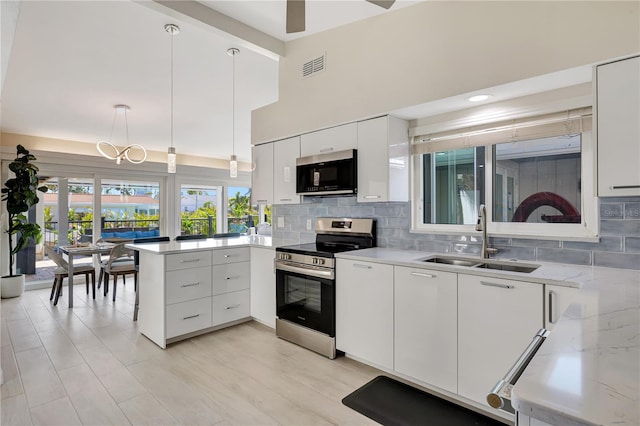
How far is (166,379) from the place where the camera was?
2.45m

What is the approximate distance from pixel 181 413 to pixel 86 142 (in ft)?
18.8

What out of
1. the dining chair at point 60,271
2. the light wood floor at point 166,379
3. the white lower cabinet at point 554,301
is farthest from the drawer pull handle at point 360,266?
the dining chair at point 60,271

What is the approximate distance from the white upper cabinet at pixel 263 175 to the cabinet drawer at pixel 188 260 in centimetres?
91

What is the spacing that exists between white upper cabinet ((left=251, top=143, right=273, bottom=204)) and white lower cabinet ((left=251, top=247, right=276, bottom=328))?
631 mm

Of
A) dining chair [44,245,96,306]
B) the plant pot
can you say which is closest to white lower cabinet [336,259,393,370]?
dining chair [44,245,96,306]

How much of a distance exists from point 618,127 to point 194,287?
130 inches

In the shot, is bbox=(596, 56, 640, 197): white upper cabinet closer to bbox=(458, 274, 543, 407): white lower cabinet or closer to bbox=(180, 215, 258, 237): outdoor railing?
bbox=(458, 274, 543, 407): white lower cabinet

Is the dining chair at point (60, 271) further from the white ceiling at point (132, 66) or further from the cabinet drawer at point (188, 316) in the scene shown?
the cabinet drawer at point (188, 316)

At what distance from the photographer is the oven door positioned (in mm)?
2777

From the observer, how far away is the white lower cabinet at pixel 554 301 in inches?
66.3

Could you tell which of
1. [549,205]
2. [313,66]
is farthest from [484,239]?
[313,66]

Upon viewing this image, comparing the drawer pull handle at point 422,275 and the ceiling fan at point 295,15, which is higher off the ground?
the ceiling fan at point 295,15

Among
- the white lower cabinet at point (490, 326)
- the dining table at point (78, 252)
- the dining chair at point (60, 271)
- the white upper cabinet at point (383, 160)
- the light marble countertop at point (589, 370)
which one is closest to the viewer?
the light marble countertop at point (589, 370)

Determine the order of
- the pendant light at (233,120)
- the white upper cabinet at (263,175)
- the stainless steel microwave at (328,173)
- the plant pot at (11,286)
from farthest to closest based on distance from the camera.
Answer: the plant pot at (11,286)
the white upper cabinet at (263,175)
the pendant light at (233,120)
the stainless steel microwave at (328,173)
